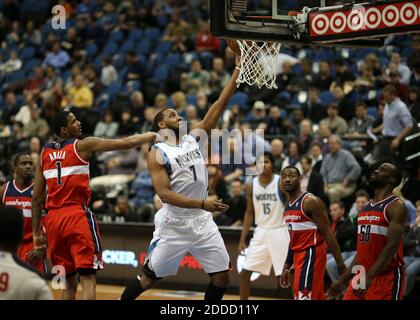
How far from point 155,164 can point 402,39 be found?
28.8 ft

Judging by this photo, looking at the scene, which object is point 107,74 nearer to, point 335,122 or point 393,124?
point 335,122

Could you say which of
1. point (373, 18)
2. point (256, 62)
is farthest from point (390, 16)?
point (256, 62)

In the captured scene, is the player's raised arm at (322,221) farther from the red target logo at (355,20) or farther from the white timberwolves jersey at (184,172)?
the red target logo at (355,20)

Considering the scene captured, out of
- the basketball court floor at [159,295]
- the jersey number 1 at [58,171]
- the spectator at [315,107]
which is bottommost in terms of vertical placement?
the basketball court floor at [159,295]

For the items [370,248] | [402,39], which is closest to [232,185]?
[402,39]

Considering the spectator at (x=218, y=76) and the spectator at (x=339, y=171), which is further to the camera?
the spectator at (x=218, y=76)

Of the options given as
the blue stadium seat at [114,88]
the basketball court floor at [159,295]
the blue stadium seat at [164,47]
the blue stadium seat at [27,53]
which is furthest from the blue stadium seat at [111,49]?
the basketball court floor at [159,295]

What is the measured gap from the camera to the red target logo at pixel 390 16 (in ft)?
25.3

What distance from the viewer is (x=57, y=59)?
20375 mm

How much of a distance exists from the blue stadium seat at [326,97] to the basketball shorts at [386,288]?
24.4 ft

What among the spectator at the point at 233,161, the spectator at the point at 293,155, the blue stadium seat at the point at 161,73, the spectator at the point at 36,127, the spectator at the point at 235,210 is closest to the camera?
the spectator at the point at 293,155

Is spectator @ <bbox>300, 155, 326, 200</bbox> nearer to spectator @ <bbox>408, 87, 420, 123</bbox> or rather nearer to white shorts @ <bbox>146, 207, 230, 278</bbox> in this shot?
spectator @ <bbox>408, 87, 420, 123</bbox>

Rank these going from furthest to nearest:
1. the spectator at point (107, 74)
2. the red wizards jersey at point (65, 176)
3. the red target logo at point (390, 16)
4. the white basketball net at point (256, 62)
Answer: the spectator at point (107, 74), the white basketball net at point (256, 62), the red wizards jersey at point (65, 176), the red target logo at point (390, 16)

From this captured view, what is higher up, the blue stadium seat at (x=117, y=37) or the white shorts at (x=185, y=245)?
the blue stadium seat at (x=117, y=37)
